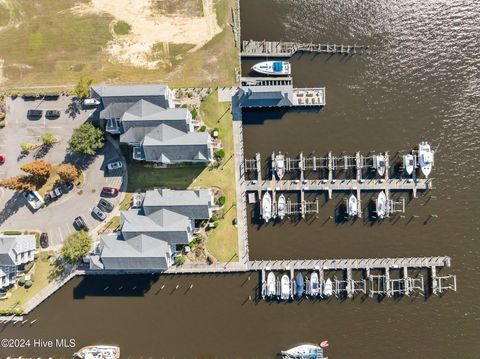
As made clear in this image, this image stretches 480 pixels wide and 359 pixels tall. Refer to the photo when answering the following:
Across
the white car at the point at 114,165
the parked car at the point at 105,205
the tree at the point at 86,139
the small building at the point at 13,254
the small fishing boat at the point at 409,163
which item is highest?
the tree at the point at 86,139

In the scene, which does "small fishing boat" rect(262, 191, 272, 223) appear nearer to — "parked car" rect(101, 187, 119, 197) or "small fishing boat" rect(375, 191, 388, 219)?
"small fishing boat" rect(375, 191, 388, 219)

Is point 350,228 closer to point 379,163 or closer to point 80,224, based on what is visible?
point 379,163

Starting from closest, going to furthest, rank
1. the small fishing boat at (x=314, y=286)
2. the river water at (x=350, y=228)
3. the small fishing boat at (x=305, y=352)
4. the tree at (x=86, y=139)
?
the tree at (x=86, y=139) < the small fishing boat at (x=305, y=352) < the small fishing boat at (x=314, y=286) < the river water at (x=350, y=228)

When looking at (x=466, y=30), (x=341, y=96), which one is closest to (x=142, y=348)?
(x=341, y=96)

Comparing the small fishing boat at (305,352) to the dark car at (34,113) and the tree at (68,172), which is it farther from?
the dark car at (34,113)

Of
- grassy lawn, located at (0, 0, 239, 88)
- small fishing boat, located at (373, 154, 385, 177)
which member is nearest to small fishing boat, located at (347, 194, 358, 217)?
small fishing boat, located at (373, 154, 385, 177)

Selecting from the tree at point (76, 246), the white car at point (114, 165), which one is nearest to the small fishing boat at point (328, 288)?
the tree at point (76, 246)

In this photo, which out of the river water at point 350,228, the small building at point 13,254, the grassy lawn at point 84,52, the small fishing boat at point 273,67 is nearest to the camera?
the small building at point 13,254
